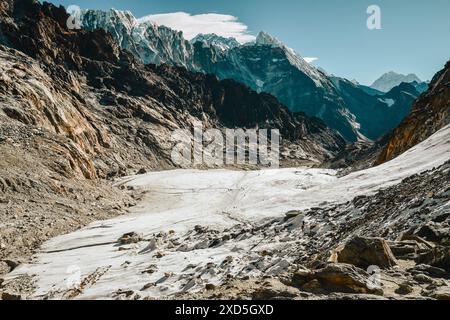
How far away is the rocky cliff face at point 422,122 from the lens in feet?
139

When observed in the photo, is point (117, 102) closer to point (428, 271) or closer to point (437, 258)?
point (437, 258)

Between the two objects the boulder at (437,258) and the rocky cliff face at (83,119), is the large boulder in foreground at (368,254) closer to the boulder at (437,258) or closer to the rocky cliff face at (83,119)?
the boulder at (437,258)

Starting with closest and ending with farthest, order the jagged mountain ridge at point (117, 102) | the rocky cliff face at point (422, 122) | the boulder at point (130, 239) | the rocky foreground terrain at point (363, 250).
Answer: the rocky foreground terrain at point (363, 250)
the boulder at point (130, 239)
the rocky cliff face at point (422, 122)
the jagged mountain ridge at point (117, 102)

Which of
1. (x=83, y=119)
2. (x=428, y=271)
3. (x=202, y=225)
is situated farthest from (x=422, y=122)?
(x=83, y=119)

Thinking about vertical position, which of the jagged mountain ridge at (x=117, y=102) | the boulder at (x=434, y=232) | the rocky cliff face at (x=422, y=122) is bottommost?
the boulder at (x=434, y=232)

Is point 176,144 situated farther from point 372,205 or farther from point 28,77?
point 372,205

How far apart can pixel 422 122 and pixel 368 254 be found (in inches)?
1557

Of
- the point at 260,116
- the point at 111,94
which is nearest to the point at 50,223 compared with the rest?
the point at 111,94

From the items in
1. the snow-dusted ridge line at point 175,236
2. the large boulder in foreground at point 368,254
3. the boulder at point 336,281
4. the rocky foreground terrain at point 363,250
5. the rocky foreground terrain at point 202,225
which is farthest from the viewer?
the snow-dusted ridge line at point 175,236

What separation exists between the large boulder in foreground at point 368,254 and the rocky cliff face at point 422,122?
105ft

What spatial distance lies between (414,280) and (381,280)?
0.80 meters

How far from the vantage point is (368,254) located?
12.0 m

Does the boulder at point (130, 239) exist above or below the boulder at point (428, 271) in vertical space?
below

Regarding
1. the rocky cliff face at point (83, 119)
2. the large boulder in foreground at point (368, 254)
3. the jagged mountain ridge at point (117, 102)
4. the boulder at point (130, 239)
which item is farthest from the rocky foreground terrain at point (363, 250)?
the jagged mountain ridge at point (117, 102)
